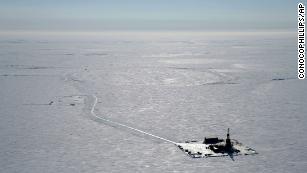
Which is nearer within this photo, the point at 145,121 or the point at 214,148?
the point at 214,148

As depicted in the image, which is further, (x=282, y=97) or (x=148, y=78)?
(x=148, y=78)

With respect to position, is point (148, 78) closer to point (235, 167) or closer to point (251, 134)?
point (251, 134)

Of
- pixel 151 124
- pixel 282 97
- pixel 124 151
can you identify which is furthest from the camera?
pixel 282 97

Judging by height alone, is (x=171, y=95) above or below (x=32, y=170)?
above

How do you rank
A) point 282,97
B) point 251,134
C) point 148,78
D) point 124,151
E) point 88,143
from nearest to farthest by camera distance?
point 124,151
point 88,143
point 251,134
point 282,97
point 148,78

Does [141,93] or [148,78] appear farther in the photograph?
[148,78]

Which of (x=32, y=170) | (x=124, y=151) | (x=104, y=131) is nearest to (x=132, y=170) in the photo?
(x=124, y=151)

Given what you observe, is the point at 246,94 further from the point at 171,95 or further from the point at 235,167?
the point at 235,167

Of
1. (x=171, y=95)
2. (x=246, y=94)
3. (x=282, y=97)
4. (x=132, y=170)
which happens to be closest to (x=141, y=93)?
(x=171, y=95)

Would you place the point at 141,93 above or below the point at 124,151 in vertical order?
above
